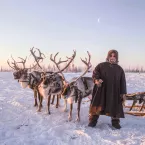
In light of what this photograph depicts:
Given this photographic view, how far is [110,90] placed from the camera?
19.0 feet

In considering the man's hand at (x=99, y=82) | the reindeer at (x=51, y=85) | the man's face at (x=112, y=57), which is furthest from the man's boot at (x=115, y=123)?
the reindeer at (x=51, y=85)

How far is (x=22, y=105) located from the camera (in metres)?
8.88

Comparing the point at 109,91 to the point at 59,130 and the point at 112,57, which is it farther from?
the point at 59,130

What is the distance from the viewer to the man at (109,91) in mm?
5773

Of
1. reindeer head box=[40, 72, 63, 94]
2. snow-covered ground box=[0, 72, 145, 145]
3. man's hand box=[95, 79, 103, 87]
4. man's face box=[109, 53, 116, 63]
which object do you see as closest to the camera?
snow-covered ground box=[0, 72, 145, 145]

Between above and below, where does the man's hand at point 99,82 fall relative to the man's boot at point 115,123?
above

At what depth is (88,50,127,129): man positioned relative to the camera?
5773mm

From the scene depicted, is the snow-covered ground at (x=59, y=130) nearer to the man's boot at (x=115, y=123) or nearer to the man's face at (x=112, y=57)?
the man's boot at (x=115, y=123)

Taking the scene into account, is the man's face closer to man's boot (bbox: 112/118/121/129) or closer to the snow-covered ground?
man's boot (bbox: 112/118/121/129)

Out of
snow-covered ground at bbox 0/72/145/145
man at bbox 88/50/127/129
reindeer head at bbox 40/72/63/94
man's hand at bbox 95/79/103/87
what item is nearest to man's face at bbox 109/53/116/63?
man at bbox 88/50/127/129

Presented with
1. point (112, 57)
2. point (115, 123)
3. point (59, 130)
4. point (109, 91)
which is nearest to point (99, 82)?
point (109, 91)

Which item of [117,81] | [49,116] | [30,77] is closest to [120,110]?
[117,81]

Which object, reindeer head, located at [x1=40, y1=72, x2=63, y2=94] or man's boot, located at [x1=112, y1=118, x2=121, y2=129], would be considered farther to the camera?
reindeer head, located at [x1=40, y1=72, x2=63, y2=94]

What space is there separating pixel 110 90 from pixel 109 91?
0.03 metres
